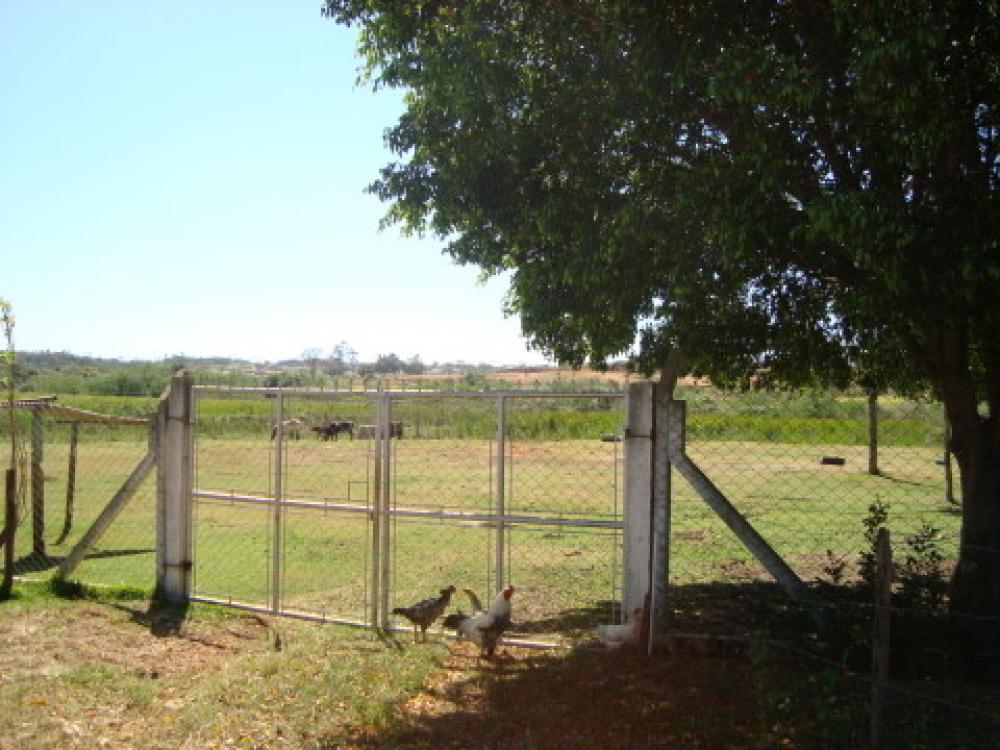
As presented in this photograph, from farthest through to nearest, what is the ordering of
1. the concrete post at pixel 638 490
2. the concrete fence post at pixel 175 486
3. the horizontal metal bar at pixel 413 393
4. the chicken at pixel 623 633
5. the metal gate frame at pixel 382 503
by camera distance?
the concrete fence post at pixel 175 486 < the metal gate frame at pixel 382 503 < the horizontal metal bar at pixel 413 393 < the concrete post at pixel 638 490 < the chicken at pixel 623 633

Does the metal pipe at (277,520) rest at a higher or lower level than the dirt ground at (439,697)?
higher

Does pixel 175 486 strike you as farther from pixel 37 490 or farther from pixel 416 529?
pixel 416 529

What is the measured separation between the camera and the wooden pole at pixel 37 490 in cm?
1140

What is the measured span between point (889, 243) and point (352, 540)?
30.7 feet

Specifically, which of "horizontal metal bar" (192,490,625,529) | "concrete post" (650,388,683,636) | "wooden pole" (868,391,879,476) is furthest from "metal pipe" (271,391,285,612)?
"wooden pole" (868,391,879,476)

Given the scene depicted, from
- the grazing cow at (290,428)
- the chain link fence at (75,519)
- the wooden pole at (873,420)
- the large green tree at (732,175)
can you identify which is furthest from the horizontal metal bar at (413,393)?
the wooden pole at (873,420)

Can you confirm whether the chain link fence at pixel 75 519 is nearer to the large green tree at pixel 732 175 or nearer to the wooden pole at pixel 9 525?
the wooden pole at pixel 9 525

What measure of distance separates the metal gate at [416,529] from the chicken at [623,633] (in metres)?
0.45

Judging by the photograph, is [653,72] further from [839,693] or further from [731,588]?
[731,588]

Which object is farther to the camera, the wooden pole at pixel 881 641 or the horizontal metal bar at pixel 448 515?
the horizontal metal bar at pixel 448 515

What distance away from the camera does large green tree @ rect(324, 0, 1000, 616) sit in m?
5.35

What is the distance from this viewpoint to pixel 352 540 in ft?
41.5

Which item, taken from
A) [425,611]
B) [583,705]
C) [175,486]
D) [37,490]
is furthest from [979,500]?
[37,490]

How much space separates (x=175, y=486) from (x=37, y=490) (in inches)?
157
